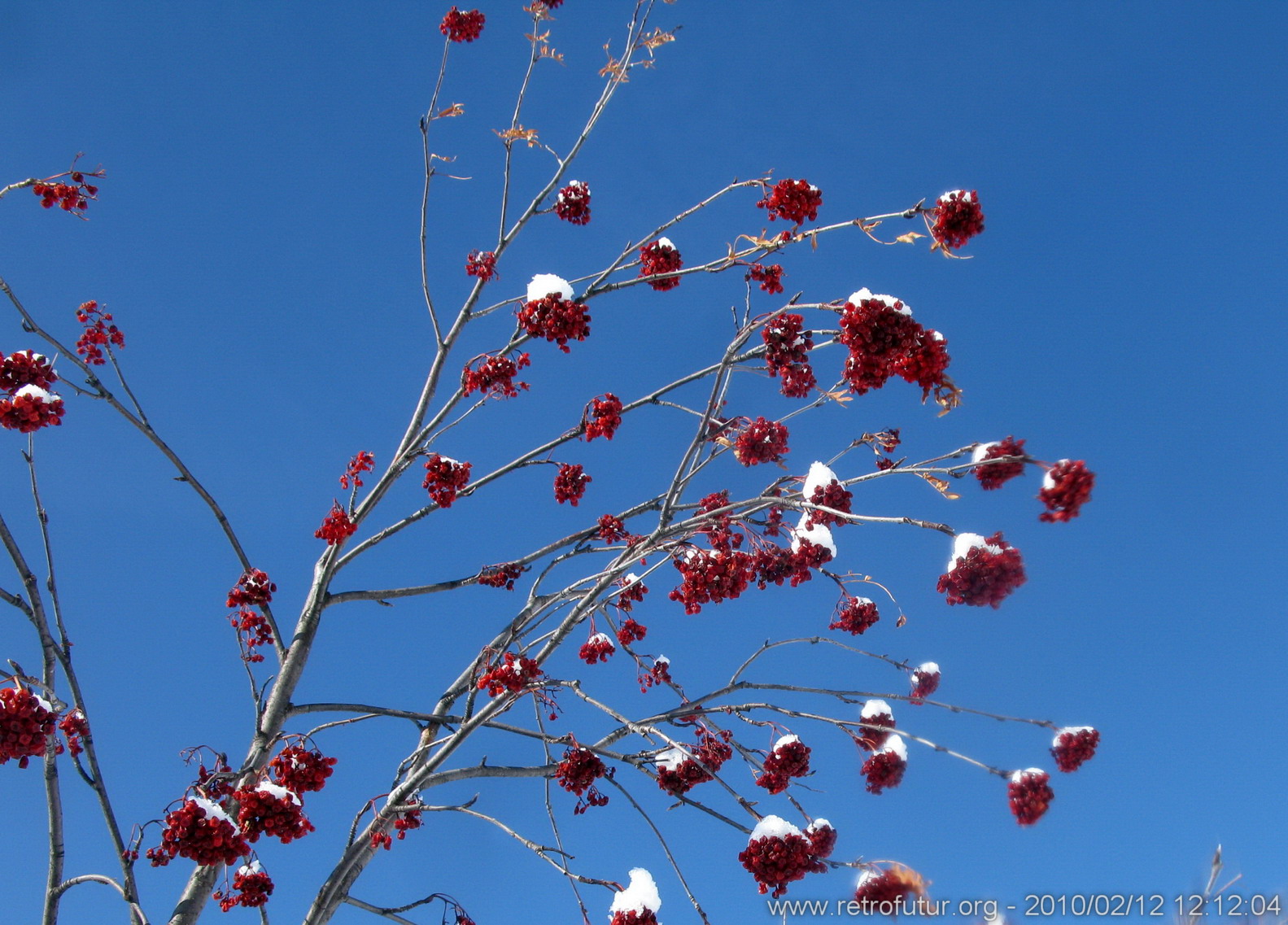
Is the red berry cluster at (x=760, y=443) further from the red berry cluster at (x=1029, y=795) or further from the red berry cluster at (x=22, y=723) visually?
the red berry cluster at (x=22, y=723)

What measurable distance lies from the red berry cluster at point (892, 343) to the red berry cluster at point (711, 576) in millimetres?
1314

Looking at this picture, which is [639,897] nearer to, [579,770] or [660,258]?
[579,770]

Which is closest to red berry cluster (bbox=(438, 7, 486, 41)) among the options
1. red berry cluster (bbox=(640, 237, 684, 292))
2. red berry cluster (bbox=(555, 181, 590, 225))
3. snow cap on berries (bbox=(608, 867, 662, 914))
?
red berry cluster (bbox=(555, 181, 590, 225))

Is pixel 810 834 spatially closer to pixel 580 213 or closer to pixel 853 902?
pixel 853 902

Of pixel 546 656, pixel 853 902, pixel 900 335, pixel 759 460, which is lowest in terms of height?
pixel 853 902

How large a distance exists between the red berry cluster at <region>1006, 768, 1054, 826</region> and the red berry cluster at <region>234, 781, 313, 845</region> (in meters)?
3.76

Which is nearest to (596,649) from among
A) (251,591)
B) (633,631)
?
(633,631)

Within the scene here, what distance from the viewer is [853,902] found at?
437 centimetres

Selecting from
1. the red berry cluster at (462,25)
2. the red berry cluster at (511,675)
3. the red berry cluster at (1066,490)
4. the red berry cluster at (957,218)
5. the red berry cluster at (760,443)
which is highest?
the red berry cluster at (462,25)

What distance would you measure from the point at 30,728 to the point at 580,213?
514cm

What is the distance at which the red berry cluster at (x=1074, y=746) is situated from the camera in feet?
14.4

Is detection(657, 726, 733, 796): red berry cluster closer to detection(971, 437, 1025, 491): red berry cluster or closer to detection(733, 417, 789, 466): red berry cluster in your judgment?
detection(733, 417, 789, 466): red berry cluster

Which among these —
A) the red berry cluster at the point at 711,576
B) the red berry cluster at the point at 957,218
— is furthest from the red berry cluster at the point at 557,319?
the red berry cluster at the point at 957,218

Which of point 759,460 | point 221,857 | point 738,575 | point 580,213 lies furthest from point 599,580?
point 580,213
